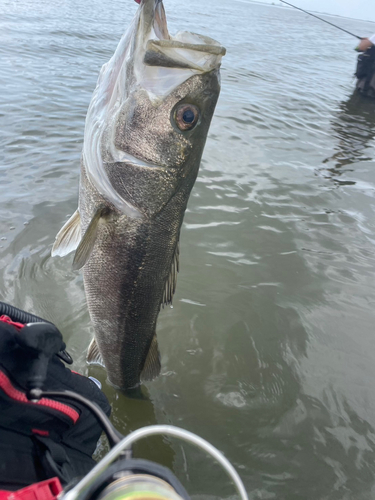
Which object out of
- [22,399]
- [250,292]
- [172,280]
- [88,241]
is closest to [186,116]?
[88,241]

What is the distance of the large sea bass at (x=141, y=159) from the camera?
1.74 metres

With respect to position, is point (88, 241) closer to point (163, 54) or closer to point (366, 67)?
point (163, 54)

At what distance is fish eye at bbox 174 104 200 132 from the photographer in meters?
1.79

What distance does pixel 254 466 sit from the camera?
7.82 feet

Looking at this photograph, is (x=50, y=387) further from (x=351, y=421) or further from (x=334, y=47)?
(x=334, y=47)

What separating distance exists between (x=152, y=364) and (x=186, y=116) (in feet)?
4.82

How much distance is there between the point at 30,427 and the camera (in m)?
1.27

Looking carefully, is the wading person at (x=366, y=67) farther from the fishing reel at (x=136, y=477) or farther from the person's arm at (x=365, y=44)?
the fishing reel at (x=136, y=477)

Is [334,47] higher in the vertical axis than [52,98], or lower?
higher

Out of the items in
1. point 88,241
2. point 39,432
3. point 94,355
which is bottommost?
point 94,355

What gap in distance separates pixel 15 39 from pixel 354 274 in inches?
481

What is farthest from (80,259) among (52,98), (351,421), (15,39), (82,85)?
(15,39)

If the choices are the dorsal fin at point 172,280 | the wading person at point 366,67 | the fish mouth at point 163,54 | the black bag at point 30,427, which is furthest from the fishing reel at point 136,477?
the wading person at point 366,67

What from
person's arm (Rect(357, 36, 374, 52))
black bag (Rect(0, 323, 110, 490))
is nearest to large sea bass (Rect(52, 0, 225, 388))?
black bag (Rect(0, 323, 110, 490))
